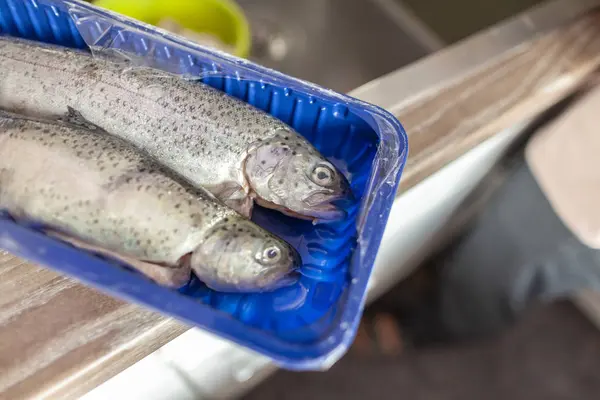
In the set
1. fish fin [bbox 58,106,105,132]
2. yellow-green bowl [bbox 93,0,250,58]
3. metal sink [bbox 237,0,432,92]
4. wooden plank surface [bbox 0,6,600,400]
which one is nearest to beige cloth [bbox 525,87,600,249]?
wooden plank surface [bbox 0,6,600,400]

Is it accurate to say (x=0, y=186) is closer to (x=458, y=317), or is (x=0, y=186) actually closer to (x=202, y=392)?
(x=202, y=392)

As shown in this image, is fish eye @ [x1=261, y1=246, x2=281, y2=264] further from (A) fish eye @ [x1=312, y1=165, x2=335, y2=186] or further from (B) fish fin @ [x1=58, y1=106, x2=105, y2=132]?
(B) fish fin @ [x1=58, y1=106, x2=105, y2=132]

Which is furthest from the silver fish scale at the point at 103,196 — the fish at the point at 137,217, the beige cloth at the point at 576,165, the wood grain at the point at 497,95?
the beige cloth at the point at 576,165

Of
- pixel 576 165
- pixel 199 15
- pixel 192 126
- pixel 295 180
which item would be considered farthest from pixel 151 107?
pixel 576 165

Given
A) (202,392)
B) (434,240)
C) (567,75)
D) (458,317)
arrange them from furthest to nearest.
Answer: (458,317), (434,240), (202,392), (567,75)

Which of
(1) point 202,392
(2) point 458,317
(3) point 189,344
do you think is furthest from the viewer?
(2) point 458,317

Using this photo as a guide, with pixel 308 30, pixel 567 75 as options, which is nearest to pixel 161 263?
pixel 567 75
